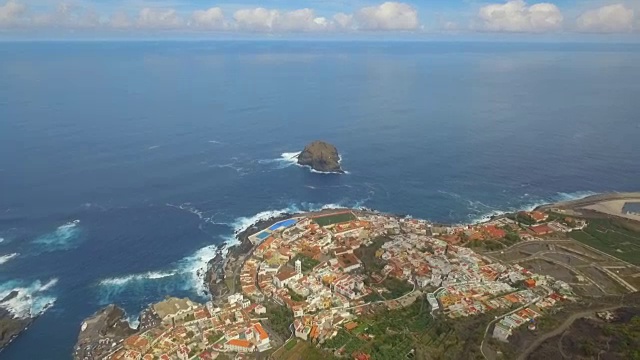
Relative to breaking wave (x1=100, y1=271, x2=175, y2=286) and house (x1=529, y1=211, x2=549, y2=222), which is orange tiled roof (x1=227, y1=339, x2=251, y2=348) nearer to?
breaking wave (x1=100, y1=271, x2=175, y2=286)

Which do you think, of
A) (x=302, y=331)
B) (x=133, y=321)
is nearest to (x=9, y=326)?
(x=133, y=321)

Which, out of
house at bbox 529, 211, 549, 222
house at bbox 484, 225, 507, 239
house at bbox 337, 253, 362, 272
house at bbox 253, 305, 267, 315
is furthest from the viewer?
house at bbox 529, 211, 549, 222

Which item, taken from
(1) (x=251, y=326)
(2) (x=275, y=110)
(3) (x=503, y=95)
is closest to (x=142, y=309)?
(1) (x=251, y=326)

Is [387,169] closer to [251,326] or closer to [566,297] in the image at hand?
[566,297]

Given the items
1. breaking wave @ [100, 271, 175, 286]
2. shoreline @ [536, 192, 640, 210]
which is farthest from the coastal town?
breaking wave @ [100, 271, 175, 286]

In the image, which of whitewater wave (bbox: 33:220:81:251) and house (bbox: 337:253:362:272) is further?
whitewater wave (bbox: 33:220:81:251)

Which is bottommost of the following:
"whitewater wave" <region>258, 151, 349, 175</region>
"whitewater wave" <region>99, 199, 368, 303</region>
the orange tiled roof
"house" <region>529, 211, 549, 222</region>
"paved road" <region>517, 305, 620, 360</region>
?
"whitewater wave" <region>99, 199, 368, 303</region>
